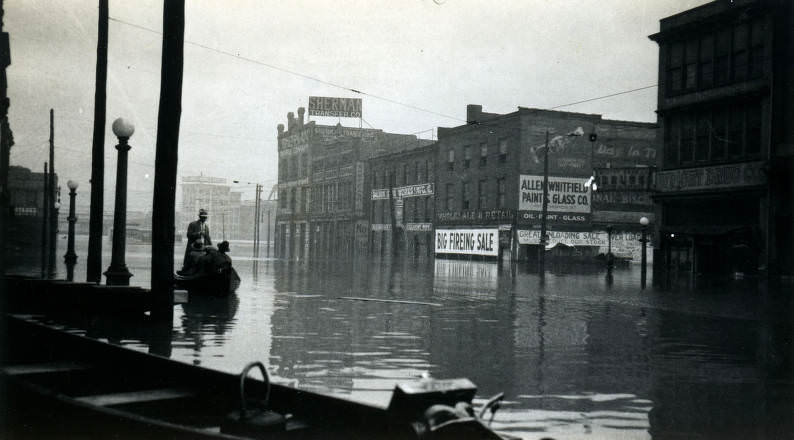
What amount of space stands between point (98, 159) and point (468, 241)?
125 ft

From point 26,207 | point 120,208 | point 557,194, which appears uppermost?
point 557,194

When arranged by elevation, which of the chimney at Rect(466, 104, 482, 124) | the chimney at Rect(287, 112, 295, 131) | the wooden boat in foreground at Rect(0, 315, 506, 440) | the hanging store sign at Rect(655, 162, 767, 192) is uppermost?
the chimney at Rect(287, 112, 295, 131)

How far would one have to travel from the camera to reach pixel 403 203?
60.9 metres

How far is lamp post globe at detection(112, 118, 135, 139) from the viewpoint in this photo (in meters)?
13.6

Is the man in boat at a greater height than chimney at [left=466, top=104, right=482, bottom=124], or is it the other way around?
chimney at [left=466, top=104, right=482, bottom=124]

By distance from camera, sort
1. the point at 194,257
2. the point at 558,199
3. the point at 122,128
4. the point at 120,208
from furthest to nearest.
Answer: the point at 558,199 → the point at 194,257 → the point at 122,128 → the point at 120,208

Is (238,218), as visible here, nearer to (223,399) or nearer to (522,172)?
(522,172)

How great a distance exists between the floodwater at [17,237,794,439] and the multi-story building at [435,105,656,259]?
32105mm

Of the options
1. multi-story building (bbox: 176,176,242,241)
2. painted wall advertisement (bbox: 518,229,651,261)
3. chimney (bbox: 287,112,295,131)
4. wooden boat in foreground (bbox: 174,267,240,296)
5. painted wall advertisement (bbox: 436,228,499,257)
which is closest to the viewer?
wooden boat in foreground (bbox: 174,267,240,296)

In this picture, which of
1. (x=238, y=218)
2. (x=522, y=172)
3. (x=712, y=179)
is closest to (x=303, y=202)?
(x=522, y=172)

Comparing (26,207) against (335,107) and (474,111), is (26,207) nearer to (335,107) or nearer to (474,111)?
(335,107)

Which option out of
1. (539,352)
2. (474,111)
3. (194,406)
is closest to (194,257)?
(539,352)

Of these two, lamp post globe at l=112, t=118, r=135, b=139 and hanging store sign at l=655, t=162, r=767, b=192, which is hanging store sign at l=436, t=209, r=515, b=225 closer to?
hanging store sign at l=655, t=162, r=767, b=192

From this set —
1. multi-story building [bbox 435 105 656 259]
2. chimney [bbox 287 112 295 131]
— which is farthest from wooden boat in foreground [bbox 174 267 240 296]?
chimney [bbox 287 112 295 131]
